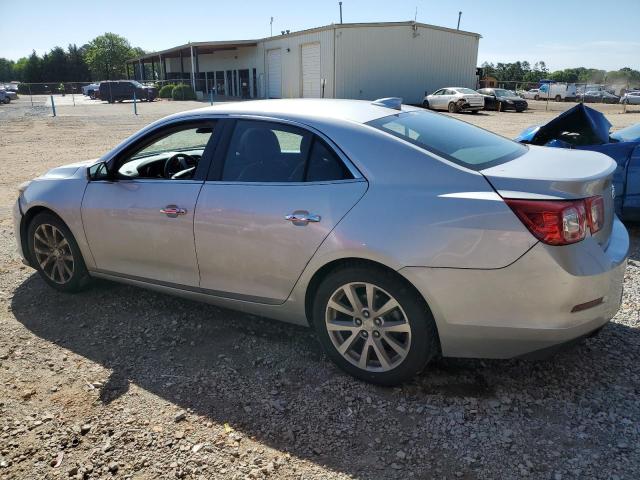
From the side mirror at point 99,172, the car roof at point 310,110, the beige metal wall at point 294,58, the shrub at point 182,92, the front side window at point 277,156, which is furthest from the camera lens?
the shrub at point 182,92

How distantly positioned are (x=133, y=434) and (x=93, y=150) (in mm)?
12926

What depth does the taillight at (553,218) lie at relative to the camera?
244 centimetres

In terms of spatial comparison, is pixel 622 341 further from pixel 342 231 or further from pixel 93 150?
pixel 93 150

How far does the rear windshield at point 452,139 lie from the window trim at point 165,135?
3.62 ft

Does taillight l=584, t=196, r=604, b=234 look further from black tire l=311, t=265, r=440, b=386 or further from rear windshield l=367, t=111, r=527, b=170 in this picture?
black tire l=311, t=265, r=440, b=386

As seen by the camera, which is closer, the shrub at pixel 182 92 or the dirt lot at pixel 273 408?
the dirt lot at pixel 273 408

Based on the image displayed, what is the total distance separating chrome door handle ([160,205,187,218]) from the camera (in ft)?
11.1

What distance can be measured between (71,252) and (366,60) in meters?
31.8

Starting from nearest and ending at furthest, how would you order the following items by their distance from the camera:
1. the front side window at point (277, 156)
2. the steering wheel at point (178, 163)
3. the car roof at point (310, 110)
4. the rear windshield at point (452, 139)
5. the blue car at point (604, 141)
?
1. the rear windshield at point (452, 139)
2. the front side window at point (277, 156)
3. the car roof at point (310, 110)
4. the steering wheel at point (178, 163)
5. the blue car at point (604, 141)

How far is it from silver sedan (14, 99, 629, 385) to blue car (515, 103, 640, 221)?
262 centimetres

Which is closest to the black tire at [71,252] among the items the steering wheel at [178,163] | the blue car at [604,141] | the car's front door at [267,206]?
the steering wheel at [178,163]

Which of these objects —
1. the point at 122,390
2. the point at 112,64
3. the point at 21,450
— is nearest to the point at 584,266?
the point at 122,390

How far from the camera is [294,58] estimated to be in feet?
122

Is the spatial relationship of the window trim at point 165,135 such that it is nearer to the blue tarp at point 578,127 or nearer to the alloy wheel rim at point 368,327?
the alloy wheel rim at point 368,327
